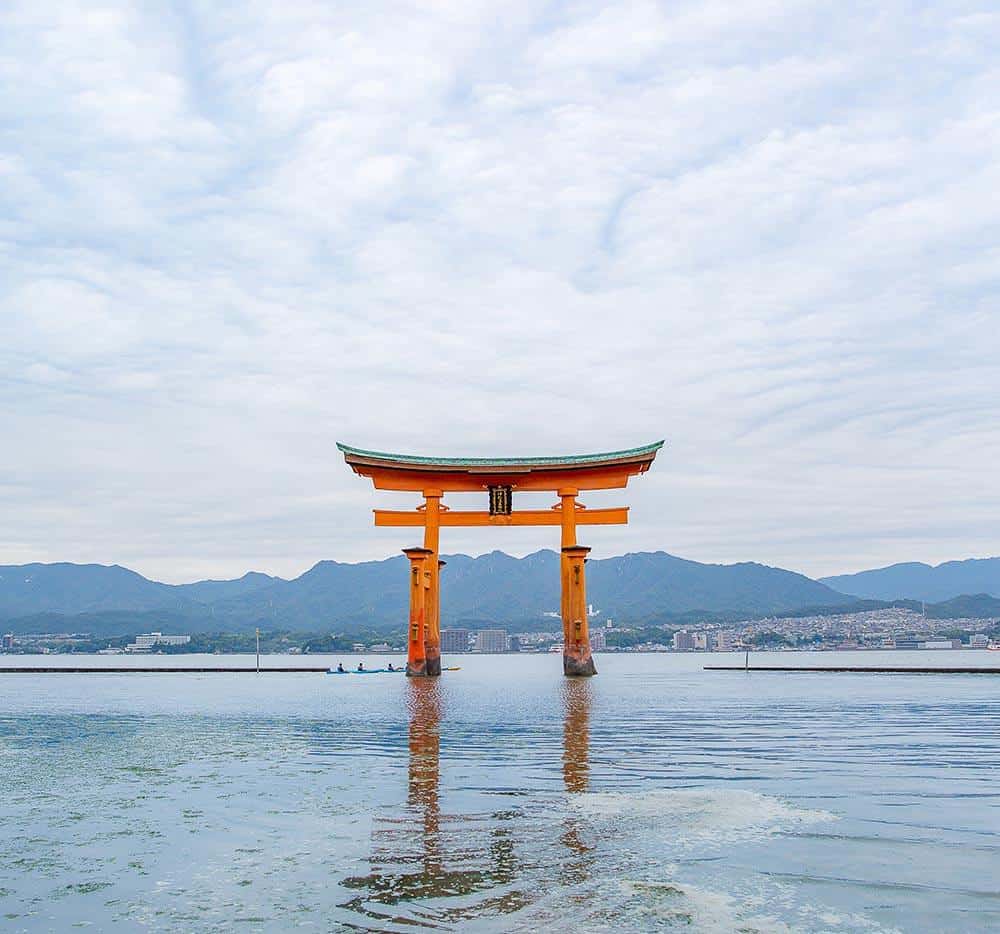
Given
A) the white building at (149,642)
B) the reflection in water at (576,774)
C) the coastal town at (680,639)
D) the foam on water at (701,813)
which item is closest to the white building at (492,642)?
the coastal town at (680,639)

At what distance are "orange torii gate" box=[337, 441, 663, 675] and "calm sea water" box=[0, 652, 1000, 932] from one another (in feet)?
81.3

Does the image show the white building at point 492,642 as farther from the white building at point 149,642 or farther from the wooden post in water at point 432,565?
the wooden post in water at point 432,565

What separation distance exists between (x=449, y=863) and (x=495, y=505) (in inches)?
1531

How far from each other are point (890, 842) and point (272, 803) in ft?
21.0

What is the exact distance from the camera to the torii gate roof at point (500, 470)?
1761 inches

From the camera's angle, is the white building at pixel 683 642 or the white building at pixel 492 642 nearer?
the white building at pixel 683 642

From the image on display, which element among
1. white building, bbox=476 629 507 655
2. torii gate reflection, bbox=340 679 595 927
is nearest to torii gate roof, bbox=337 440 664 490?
torii gate reflection, bbox=340 679 595 927

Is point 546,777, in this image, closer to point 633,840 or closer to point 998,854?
point 633,840

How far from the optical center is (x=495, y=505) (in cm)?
4650

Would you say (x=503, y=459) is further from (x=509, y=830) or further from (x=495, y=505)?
(x=509, y=830)

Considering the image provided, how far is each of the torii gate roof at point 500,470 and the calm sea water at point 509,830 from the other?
25324 mm

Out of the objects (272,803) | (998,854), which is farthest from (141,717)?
(998,854)

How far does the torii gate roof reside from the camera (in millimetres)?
44719

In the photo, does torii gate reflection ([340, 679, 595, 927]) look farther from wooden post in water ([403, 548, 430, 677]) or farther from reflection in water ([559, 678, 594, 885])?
wooden post in water ([403, 548, 430, 677])
